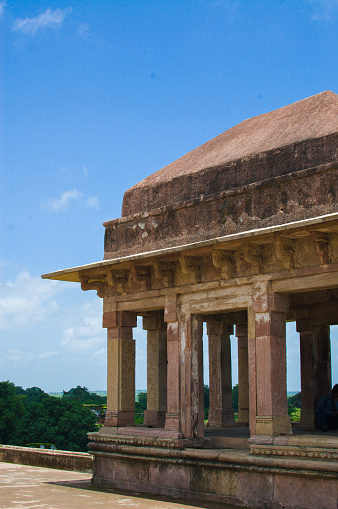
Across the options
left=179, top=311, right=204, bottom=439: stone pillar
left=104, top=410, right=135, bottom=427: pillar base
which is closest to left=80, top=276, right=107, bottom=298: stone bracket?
left=179, top=311, right=204, bottom=439: stone pillar

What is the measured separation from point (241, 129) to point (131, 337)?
4.27 m

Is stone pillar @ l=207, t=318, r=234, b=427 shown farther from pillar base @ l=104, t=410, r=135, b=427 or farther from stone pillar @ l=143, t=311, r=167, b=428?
pillar base @ l=104, t=410, r=135, b=427

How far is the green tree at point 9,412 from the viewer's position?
3634cm

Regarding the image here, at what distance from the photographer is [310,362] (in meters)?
13.0

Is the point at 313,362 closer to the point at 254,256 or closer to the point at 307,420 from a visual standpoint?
the point at 307,420

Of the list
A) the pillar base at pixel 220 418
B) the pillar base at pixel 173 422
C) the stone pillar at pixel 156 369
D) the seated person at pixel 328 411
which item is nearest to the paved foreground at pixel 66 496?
the pillar base at pixel 173 422

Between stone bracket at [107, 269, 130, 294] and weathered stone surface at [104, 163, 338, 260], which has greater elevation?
weathered stone surface at [104, 163, 338, 260]

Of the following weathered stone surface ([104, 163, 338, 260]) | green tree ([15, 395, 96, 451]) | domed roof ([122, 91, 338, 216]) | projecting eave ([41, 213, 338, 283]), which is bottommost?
green tree ([15, 395, 96, 451])

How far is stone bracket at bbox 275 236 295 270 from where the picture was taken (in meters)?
8.91

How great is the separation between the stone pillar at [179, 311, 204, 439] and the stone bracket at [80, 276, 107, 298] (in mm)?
1958

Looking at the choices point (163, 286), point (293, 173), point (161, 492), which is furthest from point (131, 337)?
point (293, 173)

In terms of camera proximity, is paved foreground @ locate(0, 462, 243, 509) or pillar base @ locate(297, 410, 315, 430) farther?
pillar base @ locate(297, 410, 315, 430)

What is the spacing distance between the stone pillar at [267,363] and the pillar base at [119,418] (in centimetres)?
292

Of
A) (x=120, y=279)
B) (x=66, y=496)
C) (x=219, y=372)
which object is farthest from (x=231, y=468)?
(x=219, y=372)
